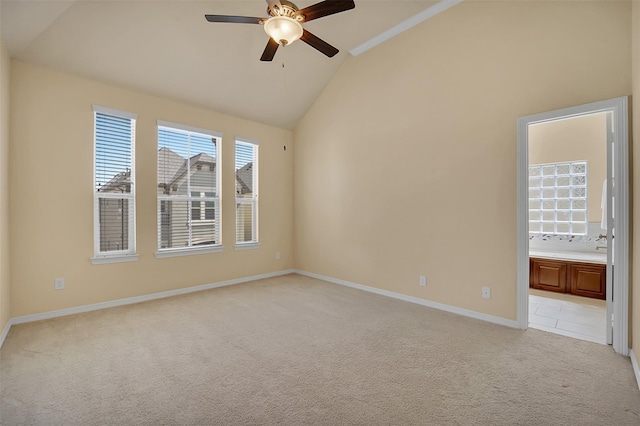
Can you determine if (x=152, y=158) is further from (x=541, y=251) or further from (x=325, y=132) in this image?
(x=541, y=251)

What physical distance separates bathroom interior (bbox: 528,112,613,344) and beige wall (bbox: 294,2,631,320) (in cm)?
137

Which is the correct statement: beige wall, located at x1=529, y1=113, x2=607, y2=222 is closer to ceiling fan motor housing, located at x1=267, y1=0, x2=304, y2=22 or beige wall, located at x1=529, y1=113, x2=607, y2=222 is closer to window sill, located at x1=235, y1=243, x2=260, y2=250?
ceiling fan motor housing, located at x1=267, y1=0, x2=304, y2=22

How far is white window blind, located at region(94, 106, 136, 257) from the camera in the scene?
380 cm

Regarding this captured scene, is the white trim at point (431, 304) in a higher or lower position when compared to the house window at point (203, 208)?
lower

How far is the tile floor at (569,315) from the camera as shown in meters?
3.11

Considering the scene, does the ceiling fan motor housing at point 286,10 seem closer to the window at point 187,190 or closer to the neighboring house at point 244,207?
the window at point 187,190

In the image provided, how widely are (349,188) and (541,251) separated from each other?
358 centimetres

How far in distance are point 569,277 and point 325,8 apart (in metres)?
4.99

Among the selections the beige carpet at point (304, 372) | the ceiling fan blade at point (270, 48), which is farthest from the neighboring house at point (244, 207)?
the ceiling fan blade at point (270, 48)

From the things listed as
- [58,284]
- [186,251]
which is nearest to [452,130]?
[186,251]

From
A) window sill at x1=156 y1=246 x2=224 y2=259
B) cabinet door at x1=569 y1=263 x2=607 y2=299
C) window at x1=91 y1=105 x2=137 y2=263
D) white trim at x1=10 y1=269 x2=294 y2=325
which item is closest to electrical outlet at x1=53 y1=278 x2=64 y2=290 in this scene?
white trim at x1=10 y1=269 x2=294 y2=325

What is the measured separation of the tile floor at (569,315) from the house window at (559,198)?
56.9 inches

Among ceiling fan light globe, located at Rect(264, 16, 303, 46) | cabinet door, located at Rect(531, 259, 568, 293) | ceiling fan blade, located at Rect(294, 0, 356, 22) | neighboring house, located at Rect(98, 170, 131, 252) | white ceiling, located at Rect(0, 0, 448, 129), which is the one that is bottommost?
cabinet door, located at Rect(531, 259, 568, 293)

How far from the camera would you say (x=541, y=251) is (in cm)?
525
